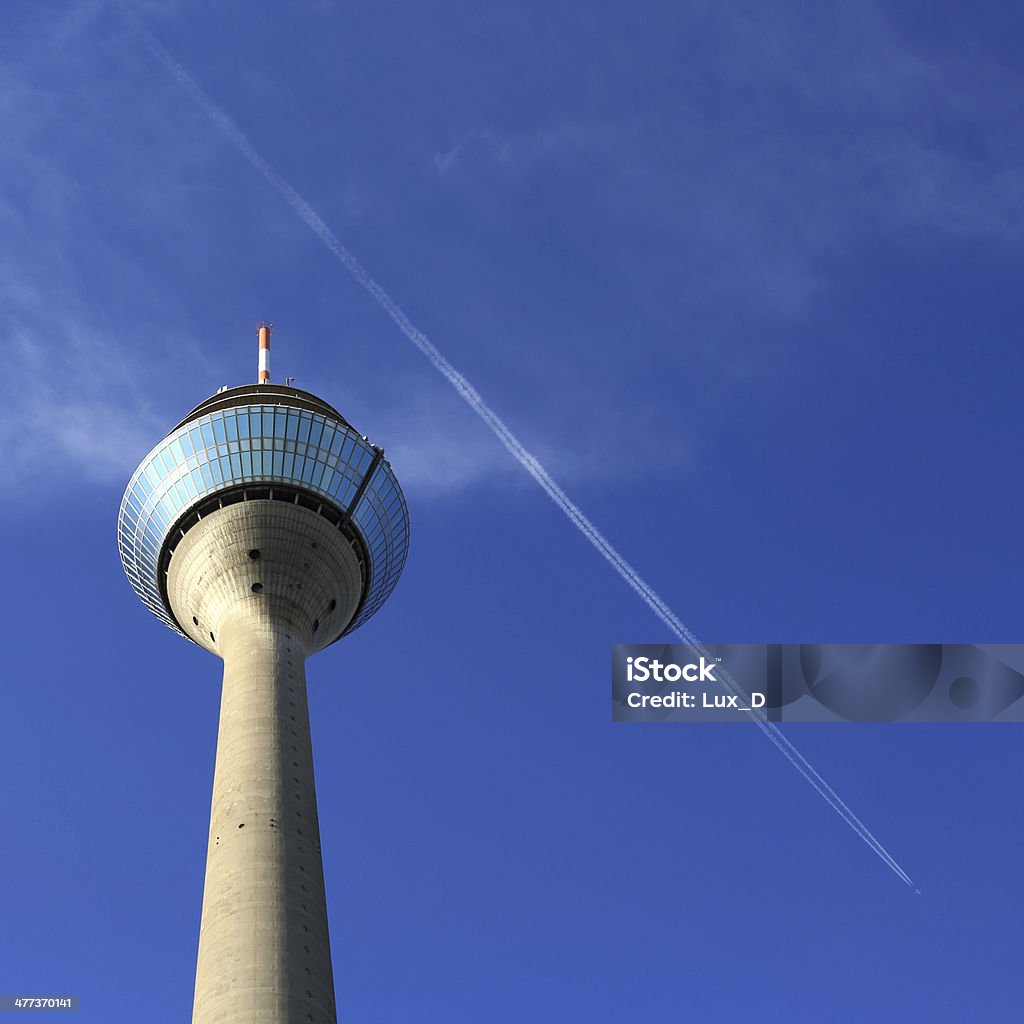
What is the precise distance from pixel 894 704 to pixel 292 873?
29.4m

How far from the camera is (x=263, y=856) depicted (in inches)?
2363

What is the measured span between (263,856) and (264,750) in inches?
257

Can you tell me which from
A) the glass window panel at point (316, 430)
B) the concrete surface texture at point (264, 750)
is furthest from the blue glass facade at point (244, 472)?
the concrete surface texture at point (264, 750)

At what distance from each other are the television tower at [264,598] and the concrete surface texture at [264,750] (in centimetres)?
8

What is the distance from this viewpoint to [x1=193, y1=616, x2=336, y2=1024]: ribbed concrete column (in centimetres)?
5541

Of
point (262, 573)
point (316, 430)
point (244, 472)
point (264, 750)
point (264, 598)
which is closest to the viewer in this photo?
point (264, 750)

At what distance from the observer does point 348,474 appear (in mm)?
81500

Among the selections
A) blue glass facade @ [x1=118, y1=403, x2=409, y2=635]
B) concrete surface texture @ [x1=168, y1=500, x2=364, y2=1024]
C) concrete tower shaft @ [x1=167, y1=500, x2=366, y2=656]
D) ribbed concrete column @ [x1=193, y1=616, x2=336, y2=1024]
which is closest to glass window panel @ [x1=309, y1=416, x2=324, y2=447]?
blue glass facade @ [x1=118, y1=403, x2=409, y2=635]

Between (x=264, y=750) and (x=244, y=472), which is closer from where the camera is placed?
(x=264, y=750)

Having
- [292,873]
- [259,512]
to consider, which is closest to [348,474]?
[259,512]

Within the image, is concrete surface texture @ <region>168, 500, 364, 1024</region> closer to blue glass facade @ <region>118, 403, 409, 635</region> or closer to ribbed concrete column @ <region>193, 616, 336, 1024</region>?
ribbed concrete column @ <region>193, 616, 336, 1024</region>

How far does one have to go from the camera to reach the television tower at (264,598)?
57094 mm

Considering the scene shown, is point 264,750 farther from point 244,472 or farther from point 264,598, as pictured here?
point 244,472

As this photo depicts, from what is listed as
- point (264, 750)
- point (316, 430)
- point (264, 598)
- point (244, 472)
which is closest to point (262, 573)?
point (264, 598)
